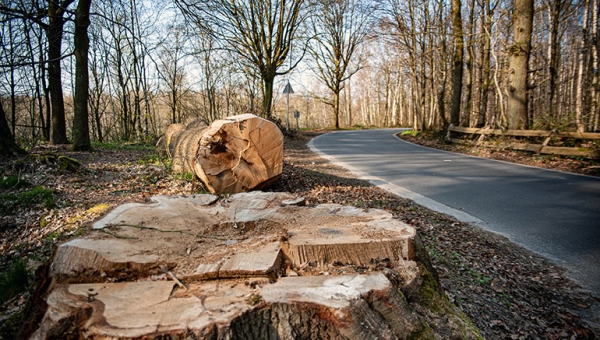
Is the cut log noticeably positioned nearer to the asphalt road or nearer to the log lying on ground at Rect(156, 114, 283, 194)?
the log lying on ground at Rect(156, 114, 283, 194)

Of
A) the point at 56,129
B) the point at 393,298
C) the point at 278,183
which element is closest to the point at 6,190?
the point at 278,183

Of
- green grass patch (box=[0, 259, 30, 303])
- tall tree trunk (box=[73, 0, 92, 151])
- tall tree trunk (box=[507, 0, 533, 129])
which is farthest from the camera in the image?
tall tree trunk (box=[507, 0, 533, 129])

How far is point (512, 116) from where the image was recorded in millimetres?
10961

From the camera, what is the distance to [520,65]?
422 inches

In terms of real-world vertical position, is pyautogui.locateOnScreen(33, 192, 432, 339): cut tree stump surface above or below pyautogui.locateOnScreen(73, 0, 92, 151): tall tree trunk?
below

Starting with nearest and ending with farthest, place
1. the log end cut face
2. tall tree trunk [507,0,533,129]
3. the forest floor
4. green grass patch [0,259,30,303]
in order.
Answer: the log end cut face
the forest floor
green grass patch [0,259,30,303]
tall tree trunk [507,0,533,129]

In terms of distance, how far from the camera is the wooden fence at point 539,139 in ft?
27.3

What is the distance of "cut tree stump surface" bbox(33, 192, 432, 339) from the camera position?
4.10 feet

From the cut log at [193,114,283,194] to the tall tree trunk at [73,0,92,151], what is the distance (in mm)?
6667

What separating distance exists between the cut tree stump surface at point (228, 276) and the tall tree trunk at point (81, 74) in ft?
29.0

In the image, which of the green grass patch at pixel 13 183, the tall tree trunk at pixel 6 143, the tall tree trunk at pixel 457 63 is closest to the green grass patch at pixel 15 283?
the green grass patch at pixel 13 183

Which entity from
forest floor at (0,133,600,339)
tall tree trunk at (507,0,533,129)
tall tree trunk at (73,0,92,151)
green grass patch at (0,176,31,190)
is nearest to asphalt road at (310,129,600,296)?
forest floor at (0,133,600,339)

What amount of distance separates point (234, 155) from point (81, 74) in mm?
7384

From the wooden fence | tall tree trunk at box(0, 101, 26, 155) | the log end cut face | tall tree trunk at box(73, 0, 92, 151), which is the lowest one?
the log end cut face
